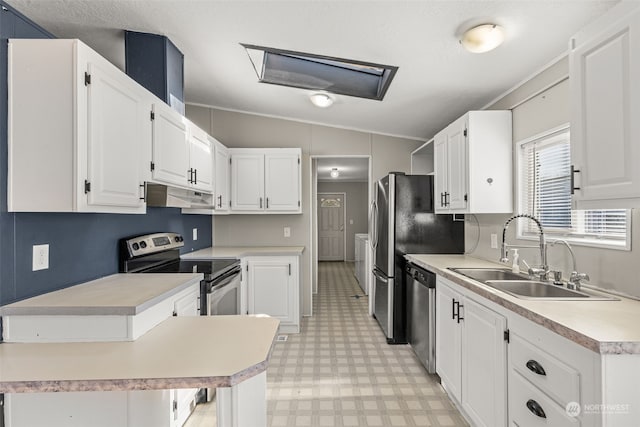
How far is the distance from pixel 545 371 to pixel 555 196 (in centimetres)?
132

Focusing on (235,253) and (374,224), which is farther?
(374,224)

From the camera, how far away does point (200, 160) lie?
2836 millimetres

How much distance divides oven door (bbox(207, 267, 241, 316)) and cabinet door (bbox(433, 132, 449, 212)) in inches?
77.9

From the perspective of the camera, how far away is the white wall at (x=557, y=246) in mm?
1527

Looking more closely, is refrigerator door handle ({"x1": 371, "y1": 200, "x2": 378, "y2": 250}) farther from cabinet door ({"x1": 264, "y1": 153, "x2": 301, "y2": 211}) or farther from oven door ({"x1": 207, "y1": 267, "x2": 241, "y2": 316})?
oven door ({"x1": 207, "y1": 267, "x2": 241, "y2": 316})

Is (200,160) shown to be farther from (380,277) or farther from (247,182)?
(380,277)

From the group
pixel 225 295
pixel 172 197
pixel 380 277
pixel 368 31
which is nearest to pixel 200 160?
pixel 172 197

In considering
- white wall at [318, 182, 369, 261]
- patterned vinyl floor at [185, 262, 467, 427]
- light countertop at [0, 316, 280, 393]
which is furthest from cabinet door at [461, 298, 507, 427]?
white wall at [318, 182, 369, 261]

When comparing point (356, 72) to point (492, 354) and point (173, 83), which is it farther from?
point (492, 354)

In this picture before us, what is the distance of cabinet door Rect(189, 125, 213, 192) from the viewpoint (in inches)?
104

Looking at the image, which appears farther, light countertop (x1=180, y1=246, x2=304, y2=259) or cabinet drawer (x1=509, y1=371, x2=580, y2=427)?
light countertop (x1=180, y1=246, x2=304, y2=259)

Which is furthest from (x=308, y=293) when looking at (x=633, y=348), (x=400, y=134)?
(x=633, y=348)

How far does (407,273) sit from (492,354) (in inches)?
57.9

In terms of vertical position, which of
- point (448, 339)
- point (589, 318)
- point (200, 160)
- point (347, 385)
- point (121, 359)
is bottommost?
point (347, 385)
